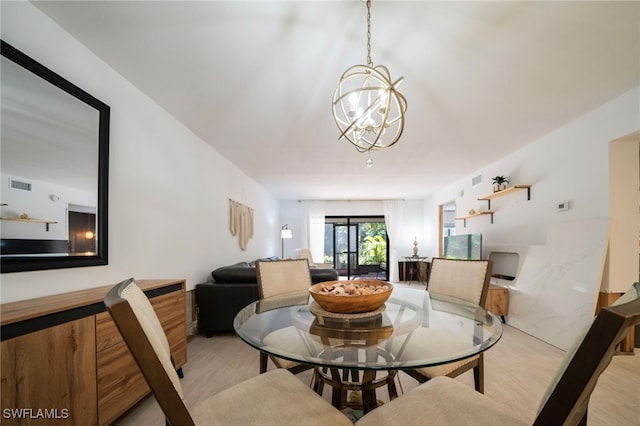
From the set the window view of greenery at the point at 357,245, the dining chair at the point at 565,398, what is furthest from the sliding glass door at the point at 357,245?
the dining chair at the point at 565,398

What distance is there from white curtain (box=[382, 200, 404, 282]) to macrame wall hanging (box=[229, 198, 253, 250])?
4.22 m

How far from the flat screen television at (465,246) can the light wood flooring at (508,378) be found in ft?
4.96

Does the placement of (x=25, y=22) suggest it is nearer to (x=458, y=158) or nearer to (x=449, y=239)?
(x=458, y=158)

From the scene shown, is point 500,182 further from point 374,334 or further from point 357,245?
point 357,245

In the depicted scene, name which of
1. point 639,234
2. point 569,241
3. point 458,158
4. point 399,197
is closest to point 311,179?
point 458,158

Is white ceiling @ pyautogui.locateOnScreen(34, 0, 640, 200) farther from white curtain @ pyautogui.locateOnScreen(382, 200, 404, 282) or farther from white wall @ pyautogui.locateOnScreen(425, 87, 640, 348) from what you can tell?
white curtain @ pyautogui.locateOnScreen(382, 200, 404, 282)

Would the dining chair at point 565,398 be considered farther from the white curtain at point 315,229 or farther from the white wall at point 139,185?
the white curtain at point 315,229

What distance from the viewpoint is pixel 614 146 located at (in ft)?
8.43

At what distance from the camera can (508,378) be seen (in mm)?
2186

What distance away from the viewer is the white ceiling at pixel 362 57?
5.00ft

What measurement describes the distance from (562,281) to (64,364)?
4.17 metres

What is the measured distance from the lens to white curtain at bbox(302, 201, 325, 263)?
796cm

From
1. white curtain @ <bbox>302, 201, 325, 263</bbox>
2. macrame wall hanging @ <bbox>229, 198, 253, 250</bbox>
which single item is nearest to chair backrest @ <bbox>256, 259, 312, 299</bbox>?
macrame wall hanging @ <bbox>229, 198, 253, 250</bbox>

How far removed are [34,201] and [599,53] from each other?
370cm
